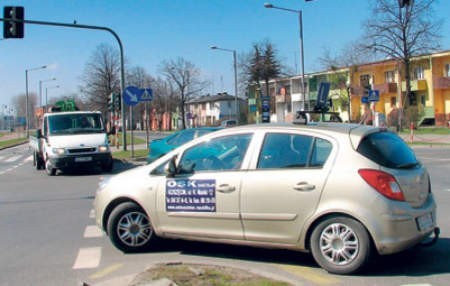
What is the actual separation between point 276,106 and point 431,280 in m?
83.9

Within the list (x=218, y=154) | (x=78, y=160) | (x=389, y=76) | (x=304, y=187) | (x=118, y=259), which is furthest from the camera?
(x=389, y=76)

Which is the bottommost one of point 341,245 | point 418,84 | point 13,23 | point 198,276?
point 198,276

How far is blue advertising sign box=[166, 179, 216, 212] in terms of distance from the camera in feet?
20.6

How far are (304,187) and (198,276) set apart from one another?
142 centimetres

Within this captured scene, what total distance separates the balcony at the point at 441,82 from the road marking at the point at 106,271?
55.2 meters

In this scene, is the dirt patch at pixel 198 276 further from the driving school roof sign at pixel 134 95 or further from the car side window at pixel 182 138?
the driving school roof sign at pixel 134 95

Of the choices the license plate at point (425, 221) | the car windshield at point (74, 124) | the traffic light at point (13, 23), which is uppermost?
the traffic light at point (13, 23)

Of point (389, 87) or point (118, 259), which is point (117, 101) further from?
point (389, 87)

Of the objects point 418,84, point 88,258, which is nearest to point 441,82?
point 418,84

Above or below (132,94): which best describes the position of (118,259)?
below

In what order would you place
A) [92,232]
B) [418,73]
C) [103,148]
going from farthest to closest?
[418,73] < [103,148] < [92,232]

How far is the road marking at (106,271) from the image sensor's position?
5883mm

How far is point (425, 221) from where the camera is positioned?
19.1ft

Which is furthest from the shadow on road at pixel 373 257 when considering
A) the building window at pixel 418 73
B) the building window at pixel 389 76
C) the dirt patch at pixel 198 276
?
the building window at pixel 389 76
